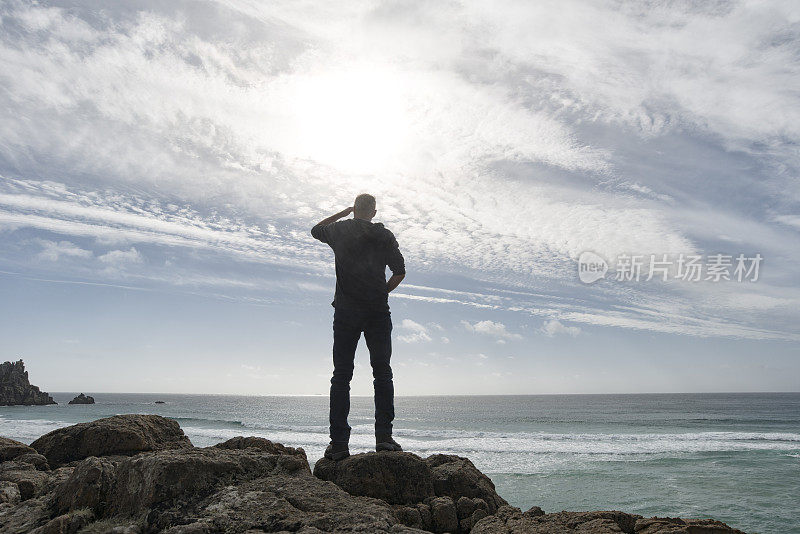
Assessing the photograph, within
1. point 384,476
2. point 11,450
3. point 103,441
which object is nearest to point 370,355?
point 384,476

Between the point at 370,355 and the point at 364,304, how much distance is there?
53cm

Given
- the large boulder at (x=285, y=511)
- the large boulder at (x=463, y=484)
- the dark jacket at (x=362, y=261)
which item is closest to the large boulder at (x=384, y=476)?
the large boulder at (x=463, y=484)

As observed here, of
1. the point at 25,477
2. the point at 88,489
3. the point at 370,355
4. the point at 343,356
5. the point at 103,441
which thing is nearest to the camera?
the point at 88,489

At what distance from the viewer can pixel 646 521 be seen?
3.32 m

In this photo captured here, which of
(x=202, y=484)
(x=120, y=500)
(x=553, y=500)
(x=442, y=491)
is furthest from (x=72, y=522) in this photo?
(x=553, y=500)

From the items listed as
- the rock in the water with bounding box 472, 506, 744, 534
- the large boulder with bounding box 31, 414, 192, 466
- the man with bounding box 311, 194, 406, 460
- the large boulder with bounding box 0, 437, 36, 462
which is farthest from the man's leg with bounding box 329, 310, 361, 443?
the large boulder with bounding box 0, 437, 36, 462

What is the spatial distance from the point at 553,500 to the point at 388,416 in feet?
39.0

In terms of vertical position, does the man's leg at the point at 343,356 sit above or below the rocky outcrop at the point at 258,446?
above

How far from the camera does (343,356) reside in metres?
4.58

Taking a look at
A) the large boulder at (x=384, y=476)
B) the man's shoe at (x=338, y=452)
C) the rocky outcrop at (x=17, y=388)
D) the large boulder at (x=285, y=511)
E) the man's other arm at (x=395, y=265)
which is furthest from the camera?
the rocky outcrop at (x=17, y=388)

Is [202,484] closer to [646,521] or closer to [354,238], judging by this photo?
[354,238]

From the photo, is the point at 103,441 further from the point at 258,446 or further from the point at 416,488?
the point at 416,488

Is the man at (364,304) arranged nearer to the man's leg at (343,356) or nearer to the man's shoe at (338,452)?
the man's leg at (343,356)

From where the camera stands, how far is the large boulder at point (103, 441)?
510cm
